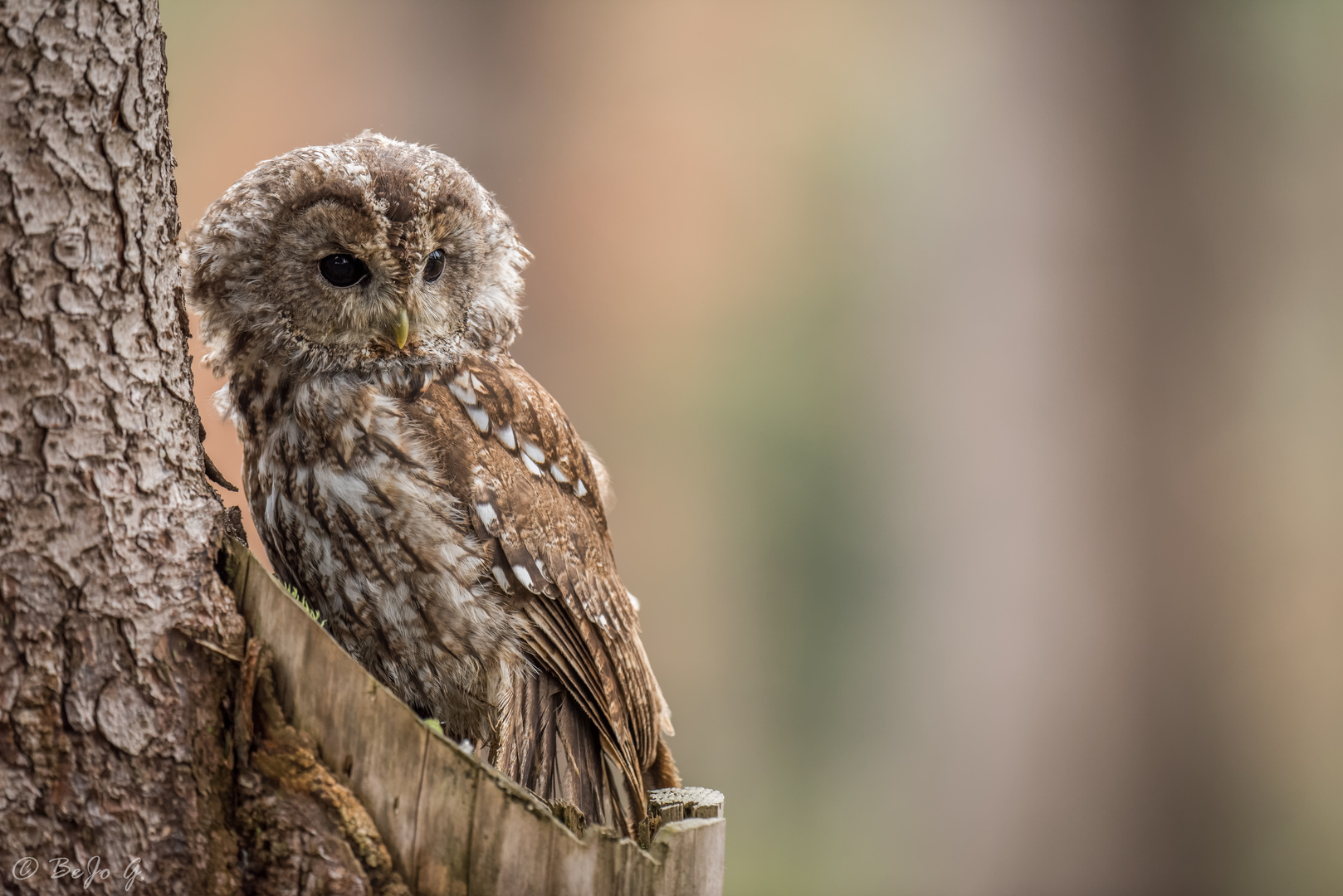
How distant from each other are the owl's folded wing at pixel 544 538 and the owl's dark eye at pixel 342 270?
8.4 inches

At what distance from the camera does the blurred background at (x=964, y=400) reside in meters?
3.78

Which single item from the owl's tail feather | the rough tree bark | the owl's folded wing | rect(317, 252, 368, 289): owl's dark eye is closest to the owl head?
rect(317, 252, 368, 289): owl's dark eye

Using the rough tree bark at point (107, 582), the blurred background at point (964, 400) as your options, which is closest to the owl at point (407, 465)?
the rough tree bark at point (107, 582)

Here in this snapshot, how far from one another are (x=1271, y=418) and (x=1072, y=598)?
1.08m

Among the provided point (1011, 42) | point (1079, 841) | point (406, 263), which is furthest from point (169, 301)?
point (1079, 841)

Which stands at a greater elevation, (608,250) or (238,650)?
(608,250)

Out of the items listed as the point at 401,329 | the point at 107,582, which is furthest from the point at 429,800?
the point at 401,329

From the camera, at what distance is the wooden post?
938 mm

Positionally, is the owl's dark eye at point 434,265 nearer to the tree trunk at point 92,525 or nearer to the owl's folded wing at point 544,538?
the owl's folded wing at point 544,538

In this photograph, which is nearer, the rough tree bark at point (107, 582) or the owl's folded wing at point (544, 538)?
the rough tree bark at point (107, 582)

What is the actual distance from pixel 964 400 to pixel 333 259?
3.09 metres

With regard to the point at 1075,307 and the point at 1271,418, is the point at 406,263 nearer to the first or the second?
the point at 1075,307

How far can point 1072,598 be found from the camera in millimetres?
3945

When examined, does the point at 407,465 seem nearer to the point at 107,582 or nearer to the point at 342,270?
the point at 342,270
